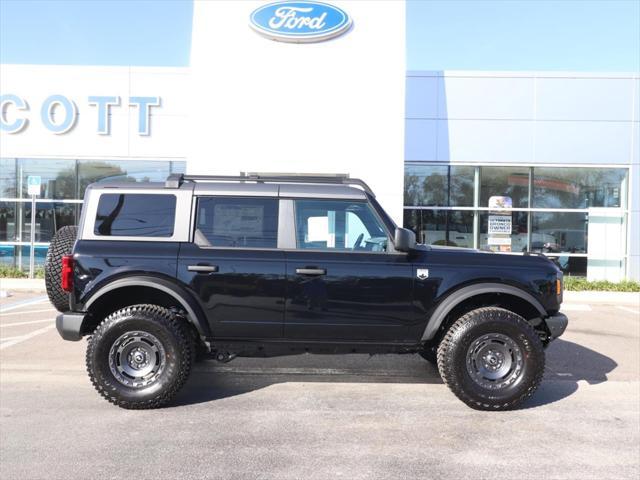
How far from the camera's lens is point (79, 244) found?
15.3 ft

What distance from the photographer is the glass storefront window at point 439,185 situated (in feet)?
49.2

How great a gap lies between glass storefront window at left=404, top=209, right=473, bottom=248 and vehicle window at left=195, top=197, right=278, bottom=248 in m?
10.7

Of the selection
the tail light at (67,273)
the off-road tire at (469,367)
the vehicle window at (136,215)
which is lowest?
the off-road tire at (469,367)

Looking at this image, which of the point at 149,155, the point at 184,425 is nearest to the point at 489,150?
the point at 149,155

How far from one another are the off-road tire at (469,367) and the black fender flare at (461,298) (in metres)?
0.17

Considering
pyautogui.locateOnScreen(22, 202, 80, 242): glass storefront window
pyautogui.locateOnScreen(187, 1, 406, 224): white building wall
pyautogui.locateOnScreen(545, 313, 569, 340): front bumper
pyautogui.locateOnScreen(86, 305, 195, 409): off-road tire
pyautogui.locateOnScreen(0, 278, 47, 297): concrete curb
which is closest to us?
pyautogui.locateOnScreen(86, 305, 195, 409): off-road tire

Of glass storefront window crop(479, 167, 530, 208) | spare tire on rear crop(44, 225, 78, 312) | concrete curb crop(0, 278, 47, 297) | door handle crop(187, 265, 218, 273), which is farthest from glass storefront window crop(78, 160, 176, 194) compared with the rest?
door handle crop(187, 265, 218, 273)

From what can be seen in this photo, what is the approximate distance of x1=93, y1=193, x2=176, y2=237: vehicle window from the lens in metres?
4.77

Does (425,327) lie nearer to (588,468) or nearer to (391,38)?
(588,468)

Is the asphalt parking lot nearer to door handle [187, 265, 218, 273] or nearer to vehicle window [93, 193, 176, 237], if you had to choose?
door handle [187, 265, 218, 273]

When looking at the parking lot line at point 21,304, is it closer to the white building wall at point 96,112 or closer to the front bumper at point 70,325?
the white building wall at point 96,112

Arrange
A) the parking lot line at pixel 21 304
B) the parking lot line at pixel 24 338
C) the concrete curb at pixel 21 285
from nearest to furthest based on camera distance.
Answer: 1. the parking lot line at pixel 24 338
2. the parking lot line at pixel 21 304
3. the concrete curb at pixel 21 285

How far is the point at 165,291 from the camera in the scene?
4.57 m

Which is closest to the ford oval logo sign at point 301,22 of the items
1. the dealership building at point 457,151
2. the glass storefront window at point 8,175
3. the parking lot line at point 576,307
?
the dealership building at point 457,151
